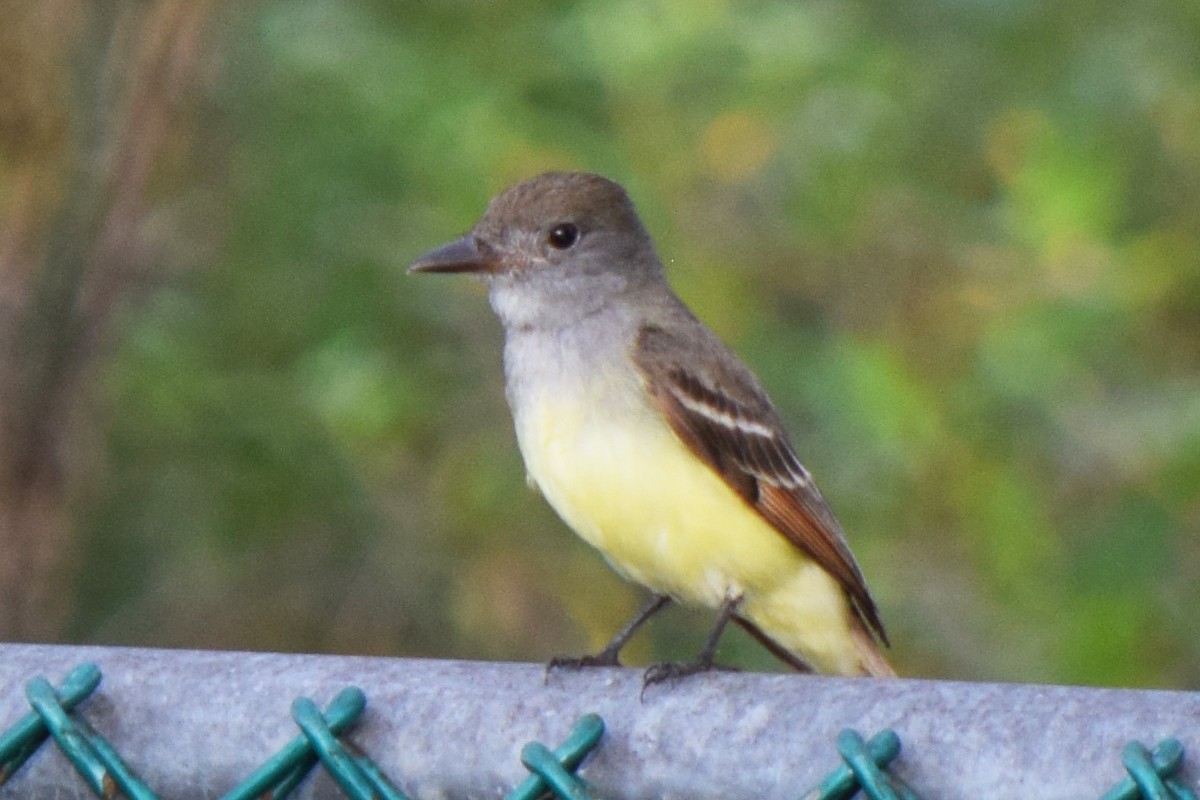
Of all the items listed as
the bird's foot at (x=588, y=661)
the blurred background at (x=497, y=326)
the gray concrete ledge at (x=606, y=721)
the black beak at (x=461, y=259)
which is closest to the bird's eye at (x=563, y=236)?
the black beak at (x=461, y=259)

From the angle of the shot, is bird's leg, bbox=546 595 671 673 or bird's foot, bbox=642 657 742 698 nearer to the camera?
bird's foot, bbox=642 657 742 698

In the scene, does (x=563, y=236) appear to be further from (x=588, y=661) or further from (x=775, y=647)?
(x=588, y=661)

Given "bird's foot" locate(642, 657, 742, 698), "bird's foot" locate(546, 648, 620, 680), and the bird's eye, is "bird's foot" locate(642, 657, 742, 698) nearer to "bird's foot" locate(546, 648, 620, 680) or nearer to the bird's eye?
"bird's foot" locate(546, 648, 620, 680)

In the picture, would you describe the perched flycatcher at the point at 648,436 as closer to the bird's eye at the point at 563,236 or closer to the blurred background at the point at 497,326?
the bird's eye at the point at 563,236

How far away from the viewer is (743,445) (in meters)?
4.20

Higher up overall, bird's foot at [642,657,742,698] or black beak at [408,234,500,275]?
black beak at [408,234,500,275]

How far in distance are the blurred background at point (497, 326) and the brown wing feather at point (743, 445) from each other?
1015 millimetres

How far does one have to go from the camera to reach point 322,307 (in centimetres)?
627

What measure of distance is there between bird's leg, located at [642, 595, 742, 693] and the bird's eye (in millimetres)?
895

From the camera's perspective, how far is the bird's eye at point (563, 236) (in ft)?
14.7

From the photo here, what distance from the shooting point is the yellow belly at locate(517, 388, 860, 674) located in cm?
380

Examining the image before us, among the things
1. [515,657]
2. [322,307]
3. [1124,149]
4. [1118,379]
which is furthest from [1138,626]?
[322,307]

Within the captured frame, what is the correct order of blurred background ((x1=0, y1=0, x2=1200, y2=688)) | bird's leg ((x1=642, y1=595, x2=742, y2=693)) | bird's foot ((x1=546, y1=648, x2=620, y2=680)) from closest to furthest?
bird's leg ((x1=642, y1=595, x2=742, y2=693)), bird's foot ((x1=546, y1=648, x2=620, y2=680)), blurred background ((x1=0, y1=0, x2=1200, y2=688))

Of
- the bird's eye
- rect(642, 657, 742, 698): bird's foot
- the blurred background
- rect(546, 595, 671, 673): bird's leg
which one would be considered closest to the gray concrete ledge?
rect(642, 657, 742, 698): bird's foot
